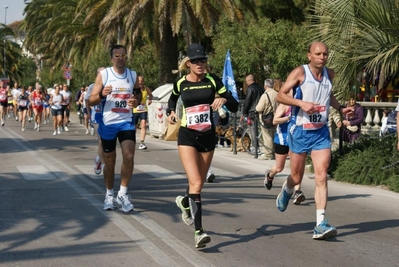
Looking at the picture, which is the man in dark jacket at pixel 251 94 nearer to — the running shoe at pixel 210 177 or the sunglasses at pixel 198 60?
the running shoe at pixel 210 177

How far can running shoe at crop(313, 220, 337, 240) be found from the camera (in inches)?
299

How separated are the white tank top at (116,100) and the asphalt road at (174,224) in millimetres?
1097

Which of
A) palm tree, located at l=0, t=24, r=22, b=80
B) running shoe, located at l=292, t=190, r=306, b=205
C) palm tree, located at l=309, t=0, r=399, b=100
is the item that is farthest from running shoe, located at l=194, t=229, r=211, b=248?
palm tree, located at l=0, t=24, r=22, b=80

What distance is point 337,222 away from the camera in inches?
352

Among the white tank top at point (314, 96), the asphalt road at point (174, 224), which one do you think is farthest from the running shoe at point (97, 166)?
the white tank top at point (314, 96)

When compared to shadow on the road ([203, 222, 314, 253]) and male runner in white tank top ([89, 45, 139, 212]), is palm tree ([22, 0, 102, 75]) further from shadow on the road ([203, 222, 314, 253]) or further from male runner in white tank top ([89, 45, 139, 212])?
shadow on the road ([203, 222, 314, 253])

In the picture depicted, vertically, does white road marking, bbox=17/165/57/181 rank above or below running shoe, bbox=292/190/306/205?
below

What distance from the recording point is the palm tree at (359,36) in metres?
13.2

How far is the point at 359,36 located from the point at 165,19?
1510 centimetres

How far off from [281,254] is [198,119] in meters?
1.52

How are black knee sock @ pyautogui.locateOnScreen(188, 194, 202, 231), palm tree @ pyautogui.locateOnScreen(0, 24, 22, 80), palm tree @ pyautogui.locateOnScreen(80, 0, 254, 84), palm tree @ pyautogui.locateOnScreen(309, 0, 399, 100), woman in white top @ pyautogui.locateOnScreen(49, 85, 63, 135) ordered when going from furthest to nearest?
palm tree @ pyautogui.locateOnScreen(0, 24, 22, 80)
palm tree @ pyautogui.locateOnScreen(80, 0, 254, 84)
woman in white top @ pyautogui.locateOnScreen(49, 85, 63, 135)
palm tree @ pyautogui.locateOnScreen(309, 0, 399, 100)
black knee sock @ pyautogui.locateOnScreen(188, 194, 202, 231)

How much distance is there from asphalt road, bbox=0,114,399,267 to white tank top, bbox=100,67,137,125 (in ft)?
3.60

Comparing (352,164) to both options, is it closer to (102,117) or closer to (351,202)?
(351,202)

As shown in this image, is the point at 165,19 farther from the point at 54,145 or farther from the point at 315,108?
the point at 315,108
